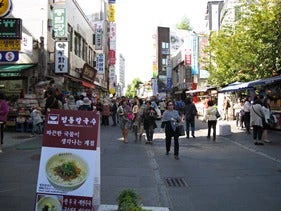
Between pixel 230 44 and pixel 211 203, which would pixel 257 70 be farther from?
pixel 211 203

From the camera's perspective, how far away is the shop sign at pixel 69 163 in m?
5.13

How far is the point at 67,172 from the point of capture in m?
5.17

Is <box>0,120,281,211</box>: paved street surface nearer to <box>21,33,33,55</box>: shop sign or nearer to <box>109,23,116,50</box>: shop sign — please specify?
<box>21,33,33,55</box>: shop sign

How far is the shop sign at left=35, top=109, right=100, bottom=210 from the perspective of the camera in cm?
513

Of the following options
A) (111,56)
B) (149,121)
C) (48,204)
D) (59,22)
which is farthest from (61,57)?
(111,56)

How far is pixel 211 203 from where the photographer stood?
278 inches

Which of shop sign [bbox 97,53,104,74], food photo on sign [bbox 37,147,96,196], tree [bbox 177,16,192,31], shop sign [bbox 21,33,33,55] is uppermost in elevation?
tree [bbox 177,16,192,31]

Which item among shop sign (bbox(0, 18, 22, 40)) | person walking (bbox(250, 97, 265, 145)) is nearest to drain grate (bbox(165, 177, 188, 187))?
person walking (bbox(250, 97, 265, 145))

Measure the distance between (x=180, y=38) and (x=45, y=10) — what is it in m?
81.8

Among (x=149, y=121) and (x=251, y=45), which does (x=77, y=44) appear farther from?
(x=149, y=121)

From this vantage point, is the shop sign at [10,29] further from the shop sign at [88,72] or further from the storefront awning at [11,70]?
the shop sign at [88,72]

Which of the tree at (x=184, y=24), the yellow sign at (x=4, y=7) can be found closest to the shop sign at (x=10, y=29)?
the yellow sign at (x=4, y=7)

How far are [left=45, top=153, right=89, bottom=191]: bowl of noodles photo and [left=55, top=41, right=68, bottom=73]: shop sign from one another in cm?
1951

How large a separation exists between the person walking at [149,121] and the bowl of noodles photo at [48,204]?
1125 centimetres
